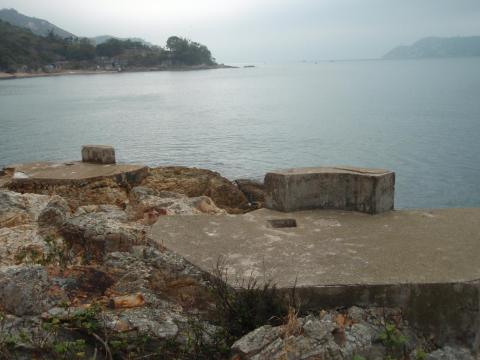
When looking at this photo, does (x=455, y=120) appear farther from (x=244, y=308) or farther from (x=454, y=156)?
(x=244, y=308)

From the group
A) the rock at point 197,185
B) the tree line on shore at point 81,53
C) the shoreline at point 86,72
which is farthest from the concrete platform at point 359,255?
the tree line on shore at point 81,53

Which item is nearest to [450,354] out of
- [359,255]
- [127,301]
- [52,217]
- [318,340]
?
[359,255]

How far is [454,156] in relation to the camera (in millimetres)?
19906

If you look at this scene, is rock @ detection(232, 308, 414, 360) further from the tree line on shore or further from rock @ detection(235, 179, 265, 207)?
the tree line on shore

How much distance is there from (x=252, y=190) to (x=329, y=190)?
5.72m

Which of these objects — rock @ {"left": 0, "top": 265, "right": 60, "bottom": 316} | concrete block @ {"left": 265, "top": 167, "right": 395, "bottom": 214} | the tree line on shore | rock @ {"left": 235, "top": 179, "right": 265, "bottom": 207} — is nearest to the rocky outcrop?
rock @ {"left": 0, "top": 265, "right": 60, "bottom": 316}

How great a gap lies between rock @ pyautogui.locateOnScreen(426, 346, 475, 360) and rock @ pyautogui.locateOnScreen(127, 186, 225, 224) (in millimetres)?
3505

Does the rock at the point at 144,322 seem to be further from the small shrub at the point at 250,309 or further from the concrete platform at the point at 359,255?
the concrete platform at the point at 359,255

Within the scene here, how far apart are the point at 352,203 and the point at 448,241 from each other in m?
1.32

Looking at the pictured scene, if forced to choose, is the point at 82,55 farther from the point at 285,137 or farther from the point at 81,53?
the point at 285,137

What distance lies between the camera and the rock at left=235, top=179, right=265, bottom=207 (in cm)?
1151

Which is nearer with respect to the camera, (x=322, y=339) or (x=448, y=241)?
(x=322, y=339)

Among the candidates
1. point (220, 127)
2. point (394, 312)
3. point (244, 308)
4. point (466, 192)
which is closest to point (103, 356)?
point (244, 308)

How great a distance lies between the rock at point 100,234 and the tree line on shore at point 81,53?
105 metres
